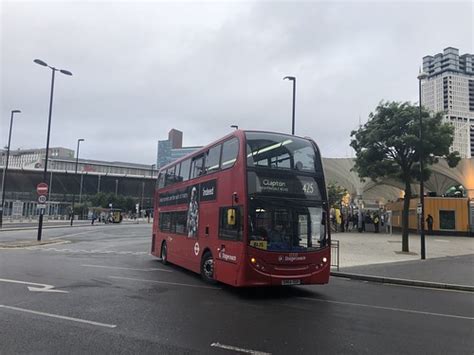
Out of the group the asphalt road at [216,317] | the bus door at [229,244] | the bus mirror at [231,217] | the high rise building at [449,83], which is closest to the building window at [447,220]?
the high rise building at [449,83]

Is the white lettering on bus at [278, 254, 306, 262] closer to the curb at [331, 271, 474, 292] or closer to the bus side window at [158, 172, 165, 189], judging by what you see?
the curb at [331, 271, 474, 292]

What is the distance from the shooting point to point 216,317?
823 cm

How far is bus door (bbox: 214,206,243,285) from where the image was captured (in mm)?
10422

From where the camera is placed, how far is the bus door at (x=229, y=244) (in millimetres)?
10422

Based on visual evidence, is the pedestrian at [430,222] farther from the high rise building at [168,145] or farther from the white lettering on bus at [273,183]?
the high rise building at [168,145]

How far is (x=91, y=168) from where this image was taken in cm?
13225

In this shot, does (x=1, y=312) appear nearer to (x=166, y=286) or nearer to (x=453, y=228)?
(x=166, y=286)

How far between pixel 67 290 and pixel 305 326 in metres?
6.05

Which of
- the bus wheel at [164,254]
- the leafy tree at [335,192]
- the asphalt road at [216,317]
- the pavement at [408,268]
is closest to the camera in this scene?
the asphalt road at [216,317]

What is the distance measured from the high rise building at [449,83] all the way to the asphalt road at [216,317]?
18.3m

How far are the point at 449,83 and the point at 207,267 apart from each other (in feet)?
73.6

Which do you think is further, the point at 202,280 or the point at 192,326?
the point at 202,280

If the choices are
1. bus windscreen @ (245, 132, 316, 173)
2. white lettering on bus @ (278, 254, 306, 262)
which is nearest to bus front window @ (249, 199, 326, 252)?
white lettering on bus @ (278, 254, 306, 262)

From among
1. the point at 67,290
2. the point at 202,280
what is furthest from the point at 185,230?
the point at 67,290
